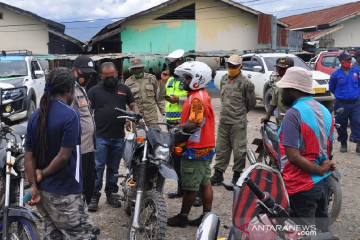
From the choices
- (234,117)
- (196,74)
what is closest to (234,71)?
(234,117)

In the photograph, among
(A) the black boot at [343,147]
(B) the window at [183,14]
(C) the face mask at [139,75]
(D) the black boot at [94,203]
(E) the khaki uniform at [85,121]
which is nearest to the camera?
(E) the khaki uniform at [85,121]

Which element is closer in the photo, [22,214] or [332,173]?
[22,214]

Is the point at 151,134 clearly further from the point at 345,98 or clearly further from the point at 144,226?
the point at 345,98

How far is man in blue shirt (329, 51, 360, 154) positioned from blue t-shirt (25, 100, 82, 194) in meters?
6.17

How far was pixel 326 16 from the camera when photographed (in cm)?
2897

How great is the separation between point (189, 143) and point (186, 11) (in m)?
21.8

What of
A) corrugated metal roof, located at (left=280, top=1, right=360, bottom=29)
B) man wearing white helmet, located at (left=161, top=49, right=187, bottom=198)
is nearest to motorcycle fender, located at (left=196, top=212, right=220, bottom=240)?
man wearing white helmet, located at (left=161, top=49, right=187, bottom=198)

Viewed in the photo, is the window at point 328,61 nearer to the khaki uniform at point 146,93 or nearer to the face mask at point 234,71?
the face mask at point 234,71

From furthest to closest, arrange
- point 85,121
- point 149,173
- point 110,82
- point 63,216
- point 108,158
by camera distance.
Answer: point 108,158
point 110,82
point 85,121
point 149,173
point 63,216

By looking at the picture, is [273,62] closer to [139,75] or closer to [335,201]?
[139,75]

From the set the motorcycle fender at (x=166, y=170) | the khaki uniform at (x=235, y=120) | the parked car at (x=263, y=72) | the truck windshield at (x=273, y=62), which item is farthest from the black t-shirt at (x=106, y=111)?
the truck windshield at (x=273, y=62)

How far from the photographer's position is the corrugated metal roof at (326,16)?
27.0m

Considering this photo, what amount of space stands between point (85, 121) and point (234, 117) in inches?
95.3

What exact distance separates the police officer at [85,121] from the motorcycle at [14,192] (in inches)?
24.9
